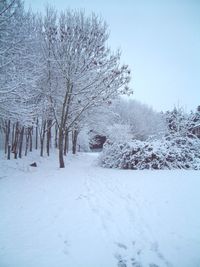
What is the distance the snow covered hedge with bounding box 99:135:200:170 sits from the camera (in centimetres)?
1216

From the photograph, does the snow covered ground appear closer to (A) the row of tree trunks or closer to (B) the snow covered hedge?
(B) the snow covered hedge

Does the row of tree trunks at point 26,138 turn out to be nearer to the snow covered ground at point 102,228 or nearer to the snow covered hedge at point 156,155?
the snow covered hedge at point 156,155

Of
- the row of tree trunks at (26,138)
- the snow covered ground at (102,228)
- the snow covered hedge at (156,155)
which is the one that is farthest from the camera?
the row of tree trunks at (26,138)

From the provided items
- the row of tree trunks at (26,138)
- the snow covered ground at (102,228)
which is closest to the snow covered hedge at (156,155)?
the row of tree trunks at (26,138)

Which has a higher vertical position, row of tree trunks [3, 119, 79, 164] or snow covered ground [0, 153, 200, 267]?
row of tree trunks [3, 119, 79, 164]

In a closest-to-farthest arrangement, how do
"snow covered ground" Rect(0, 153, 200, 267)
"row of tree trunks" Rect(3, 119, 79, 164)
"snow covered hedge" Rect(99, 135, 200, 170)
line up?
"snow covered ground" Rect(0, 153, 200, 267) < "snow covered hedge" Rect(99, 135, 200, 170) < "row of tree trunks" Rect(3, 119, 79, 164)

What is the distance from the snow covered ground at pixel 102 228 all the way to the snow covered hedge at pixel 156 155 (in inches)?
198

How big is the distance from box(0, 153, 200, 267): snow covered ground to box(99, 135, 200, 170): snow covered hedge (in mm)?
5040

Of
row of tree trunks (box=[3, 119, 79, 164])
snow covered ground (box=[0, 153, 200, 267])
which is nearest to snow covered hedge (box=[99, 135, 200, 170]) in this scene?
row of tree trunks (box=[3, 119, 79, 164])

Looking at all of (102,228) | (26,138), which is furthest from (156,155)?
(26,138)

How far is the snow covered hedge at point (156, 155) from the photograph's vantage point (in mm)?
12164

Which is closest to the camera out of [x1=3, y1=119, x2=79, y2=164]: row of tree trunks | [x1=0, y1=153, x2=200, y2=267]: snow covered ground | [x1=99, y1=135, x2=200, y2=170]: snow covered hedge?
[x1=0, y1=153, x2=200, y2=267]: snow covered ground

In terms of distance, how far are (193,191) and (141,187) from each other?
1636 mm

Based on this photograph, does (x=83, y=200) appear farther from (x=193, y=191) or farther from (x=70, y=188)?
(x=193, y=191)
